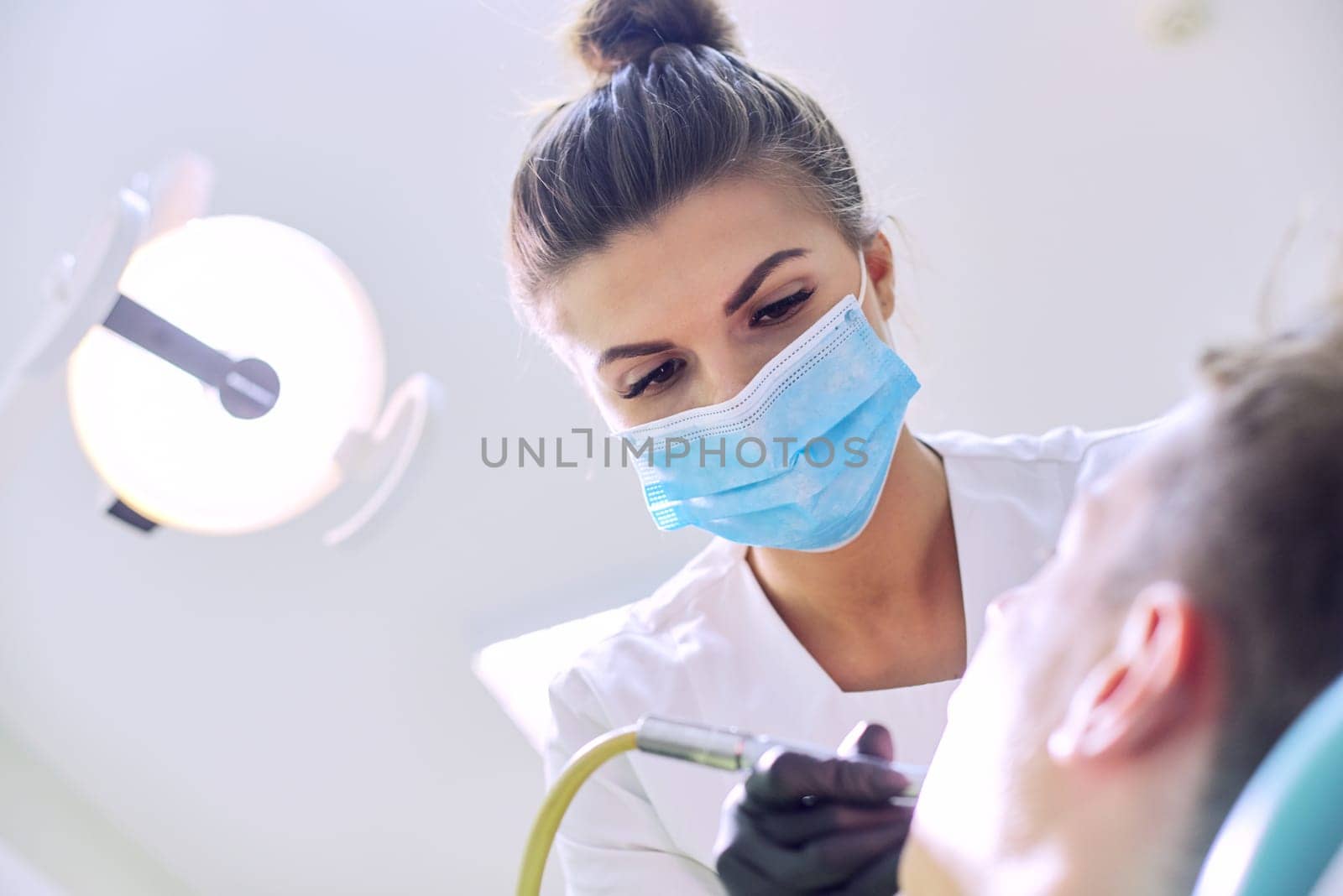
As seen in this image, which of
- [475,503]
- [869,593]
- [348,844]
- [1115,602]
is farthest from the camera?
[348,844]

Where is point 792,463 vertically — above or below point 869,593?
above

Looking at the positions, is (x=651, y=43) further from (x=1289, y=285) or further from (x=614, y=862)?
(x=1289, y=285)

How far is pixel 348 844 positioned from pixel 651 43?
1.74 metres

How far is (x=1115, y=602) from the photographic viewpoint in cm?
65

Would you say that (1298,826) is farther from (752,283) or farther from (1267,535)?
(752,283)

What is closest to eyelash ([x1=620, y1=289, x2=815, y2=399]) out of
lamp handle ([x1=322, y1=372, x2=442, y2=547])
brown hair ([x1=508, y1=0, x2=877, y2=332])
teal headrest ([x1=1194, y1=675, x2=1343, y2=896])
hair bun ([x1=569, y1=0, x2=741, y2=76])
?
brown hair ([x1=508, y1=0, x2=877, y2=332])

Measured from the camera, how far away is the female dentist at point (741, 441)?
1252 mm

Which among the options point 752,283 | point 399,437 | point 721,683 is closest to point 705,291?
point 752,283

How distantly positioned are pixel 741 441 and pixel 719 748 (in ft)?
1.51

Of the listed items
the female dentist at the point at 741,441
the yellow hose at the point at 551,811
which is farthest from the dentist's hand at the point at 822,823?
the female dentist at the point at 741,441

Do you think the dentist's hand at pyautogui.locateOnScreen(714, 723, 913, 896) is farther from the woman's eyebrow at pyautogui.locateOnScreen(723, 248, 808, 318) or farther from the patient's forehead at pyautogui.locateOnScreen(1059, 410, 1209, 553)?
the woman's eyebrow at pyautogui.locateOnScreen(723, 248, 808, 318)

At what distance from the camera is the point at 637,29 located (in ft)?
4.83

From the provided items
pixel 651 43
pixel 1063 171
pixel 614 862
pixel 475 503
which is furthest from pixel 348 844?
pixel 1063 171

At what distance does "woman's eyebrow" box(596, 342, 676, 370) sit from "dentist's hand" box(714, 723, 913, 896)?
0.51m
